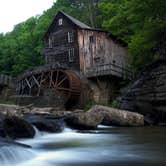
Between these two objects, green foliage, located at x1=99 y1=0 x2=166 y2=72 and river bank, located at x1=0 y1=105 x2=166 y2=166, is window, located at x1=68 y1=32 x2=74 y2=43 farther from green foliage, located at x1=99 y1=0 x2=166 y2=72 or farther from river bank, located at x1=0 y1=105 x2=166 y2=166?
river bank, located at x1=0 y1=105 x2=166 y2=166

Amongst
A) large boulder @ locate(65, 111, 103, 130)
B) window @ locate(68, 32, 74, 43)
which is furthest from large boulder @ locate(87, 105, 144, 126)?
window @ locate(68, 32, 74, 43)

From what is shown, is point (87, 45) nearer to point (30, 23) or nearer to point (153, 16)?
point (153, 16)

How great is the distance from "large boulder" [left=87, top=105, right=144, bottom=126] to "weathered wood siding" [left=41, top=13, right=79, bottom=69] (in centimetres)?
1384

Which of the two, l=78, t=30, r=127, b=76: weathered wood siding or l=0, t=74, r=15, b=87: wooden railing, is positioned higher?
l=78, t=30, r=127, b=76: weathered wood siding

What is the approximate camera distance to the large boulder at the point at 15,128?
801cm

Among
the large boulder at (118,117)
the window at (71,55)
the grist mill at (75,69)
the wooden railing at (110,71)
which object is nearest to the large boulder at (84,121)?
the large boulder at (118,117)

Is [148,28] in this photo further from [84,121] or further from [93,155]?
[93,155]

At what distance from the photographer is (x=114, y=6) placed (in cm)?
2764

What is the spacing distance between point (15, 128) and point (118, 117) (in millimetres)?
5598

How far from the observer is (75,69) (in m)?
26.3

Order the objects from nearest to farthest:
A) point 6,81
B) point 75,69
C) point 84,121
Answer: point 84,121 < point 75,69 < point 6,81

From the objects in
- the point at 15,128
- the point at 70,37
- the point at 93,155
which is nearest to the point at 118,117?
the point at 15,128

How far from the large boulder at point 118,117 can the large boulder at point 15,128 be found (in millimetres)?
4643

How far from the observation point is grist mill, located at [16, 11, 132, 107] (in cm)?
2316
